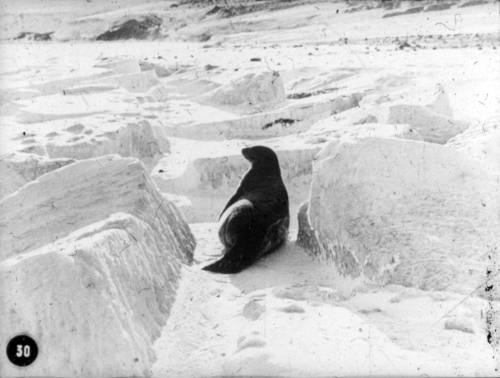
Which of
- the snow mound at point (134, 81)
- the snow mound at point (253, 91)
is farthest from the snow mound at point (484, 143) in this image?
the snow mound at point (134, 81)

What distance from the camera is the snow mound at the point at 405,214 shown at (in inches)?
140

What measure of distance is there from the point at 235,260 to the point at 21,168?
7.86ft

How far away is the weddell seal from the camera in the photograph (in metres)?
4.21

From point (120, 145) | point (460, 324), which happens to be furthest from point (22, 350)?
point (120, 145)

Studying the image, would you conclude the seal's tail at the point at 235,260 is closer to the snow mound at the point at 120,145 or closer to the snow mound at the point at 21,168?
the snow mound at the point at 21,168

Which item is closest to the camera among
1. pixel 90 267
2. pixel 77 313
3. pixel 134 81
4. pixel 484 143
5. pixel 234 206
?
pixel 77 313

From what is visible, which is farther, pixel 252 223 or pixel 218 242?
pixel 218 242

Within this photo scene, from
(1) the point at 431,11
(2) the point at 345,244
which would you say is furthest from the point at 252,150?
A: (1) the point at 431,11

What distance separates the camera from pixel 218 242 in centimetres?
466

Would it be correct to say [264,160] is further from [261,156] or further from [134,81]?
[134,81]

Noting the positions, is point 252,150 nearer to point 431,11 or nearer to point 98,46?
point 98,46

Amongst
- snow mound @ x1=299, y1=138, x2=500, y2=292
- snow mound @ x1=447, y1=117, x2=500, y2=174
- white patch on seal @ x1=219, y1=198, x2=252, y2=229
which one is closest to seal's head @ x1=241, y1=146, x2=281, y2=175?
white patch on seal @ x1=219, y1=198, x2=252, y2=229

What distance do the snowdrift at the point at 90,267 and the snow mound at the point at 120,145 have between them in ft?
7.10

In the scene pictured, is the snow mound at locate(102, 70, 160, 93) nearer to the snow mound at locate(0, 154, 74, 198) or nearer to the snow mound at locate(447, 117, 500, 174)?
the snow mound at locate(0, 154, 74, 198)
